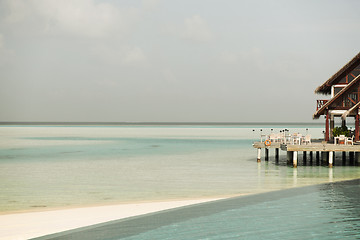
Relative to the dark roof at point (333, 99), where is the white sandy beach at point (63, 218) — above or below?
below

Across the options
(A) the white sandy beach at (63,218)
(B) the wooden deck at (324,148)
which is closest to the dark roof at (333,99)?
(B) the wooden deck at (324,148)

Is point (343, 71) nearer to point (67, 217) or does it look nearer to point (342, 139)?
point (342, 139)

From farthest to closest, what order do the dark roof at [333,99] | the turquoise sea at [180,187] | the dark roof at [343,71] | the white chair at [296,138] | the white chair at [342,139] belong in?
the dark roof at [343,71]
the dark roof at [333,99]
the white chair at [296,138]
the white chair at [342,139]
the turquoise sea at [180,187]

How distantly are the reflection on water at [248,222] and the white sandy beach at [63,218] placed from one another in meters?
0.53

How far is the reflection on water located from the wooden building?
1349cm

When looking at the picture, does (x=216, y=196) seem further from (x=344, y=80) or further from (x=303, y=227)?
(x=344, y=80)

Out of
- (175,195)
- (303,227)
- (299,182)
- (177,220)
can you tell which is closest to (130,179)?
(175,195)

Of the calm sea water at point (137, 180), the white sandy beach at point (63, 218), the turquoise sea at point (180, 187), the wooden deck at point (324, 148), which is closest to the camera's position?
the white sandy beach at point (63, 218)

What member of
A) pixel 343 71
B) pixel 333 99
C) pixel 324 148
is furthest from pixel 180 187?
pixel 343 71

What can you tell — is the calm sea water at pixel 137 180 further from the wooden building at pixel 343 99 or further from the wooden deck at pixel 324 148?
the wooden building at pixel 343 99

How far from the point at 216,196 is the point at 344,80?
776 inches

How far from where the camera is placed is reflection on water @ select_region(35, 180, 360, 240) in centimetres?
1213

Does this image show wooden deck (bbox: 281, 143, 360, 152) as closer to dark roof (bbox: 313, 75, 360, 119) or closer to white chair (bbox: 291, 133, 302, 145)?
white chair (bbox: 291, 133, 302, 145)

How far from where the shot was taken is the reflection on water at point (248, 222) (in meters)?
12.1
